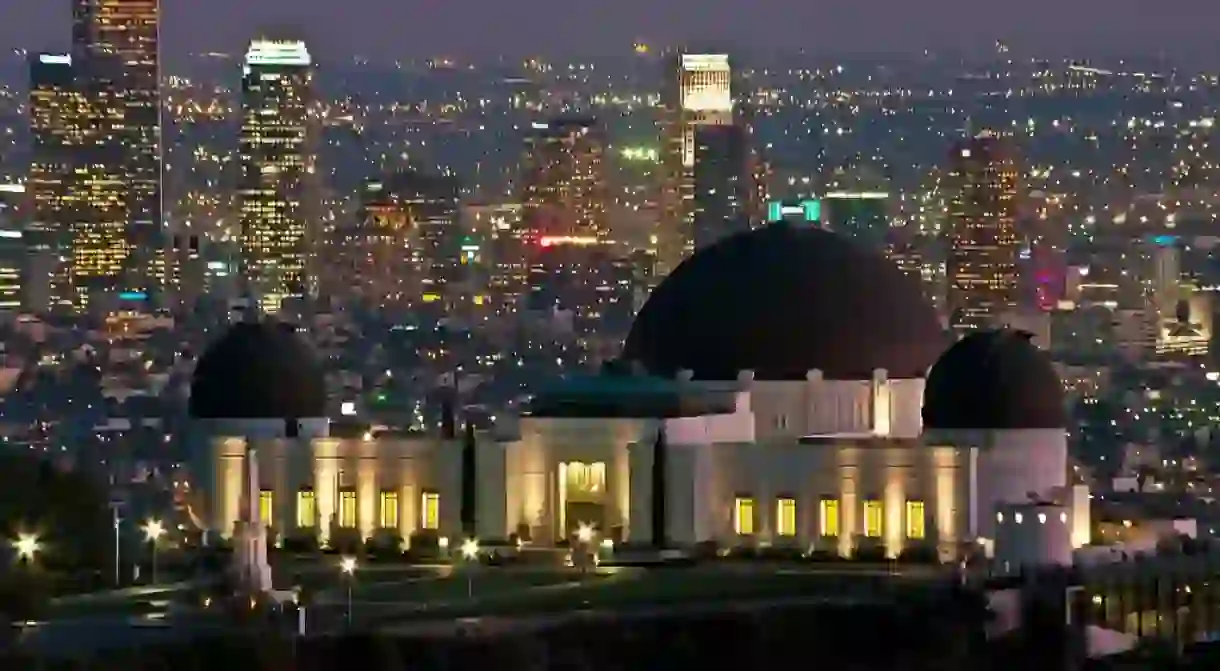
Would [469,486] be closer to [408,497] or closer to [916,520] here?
[408,497]

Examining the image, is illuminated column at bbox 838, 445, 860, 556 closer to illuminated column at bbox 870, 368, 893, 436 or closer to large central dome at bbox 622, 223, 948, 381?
illuminated column at bbox 870, 368, 893, 436

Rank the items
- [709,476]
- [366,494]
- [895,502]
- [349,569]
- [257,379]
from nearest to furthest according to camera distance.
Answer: [349,569] < [895,502] < [709,476] < [366,494] < [257,379]

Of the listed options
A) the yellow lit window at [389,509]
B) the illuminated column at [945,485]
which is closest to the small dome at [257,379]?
the yellow lit window at [389,509]

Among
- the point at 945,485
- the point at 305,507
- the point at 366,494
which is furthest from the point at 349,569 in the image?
the point at 945,485

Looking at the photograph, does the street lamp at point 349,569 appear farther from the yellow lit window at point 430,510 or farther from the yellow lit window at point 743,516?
the yellow lit window at point 743,516

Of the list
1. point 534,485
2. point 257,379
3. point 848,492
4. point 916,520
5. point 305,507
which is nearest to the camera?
point 916,520

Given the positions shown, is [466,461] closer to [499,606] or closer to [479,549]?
[479,549]

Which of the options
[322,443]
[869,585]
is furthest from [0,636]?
[322,443]
